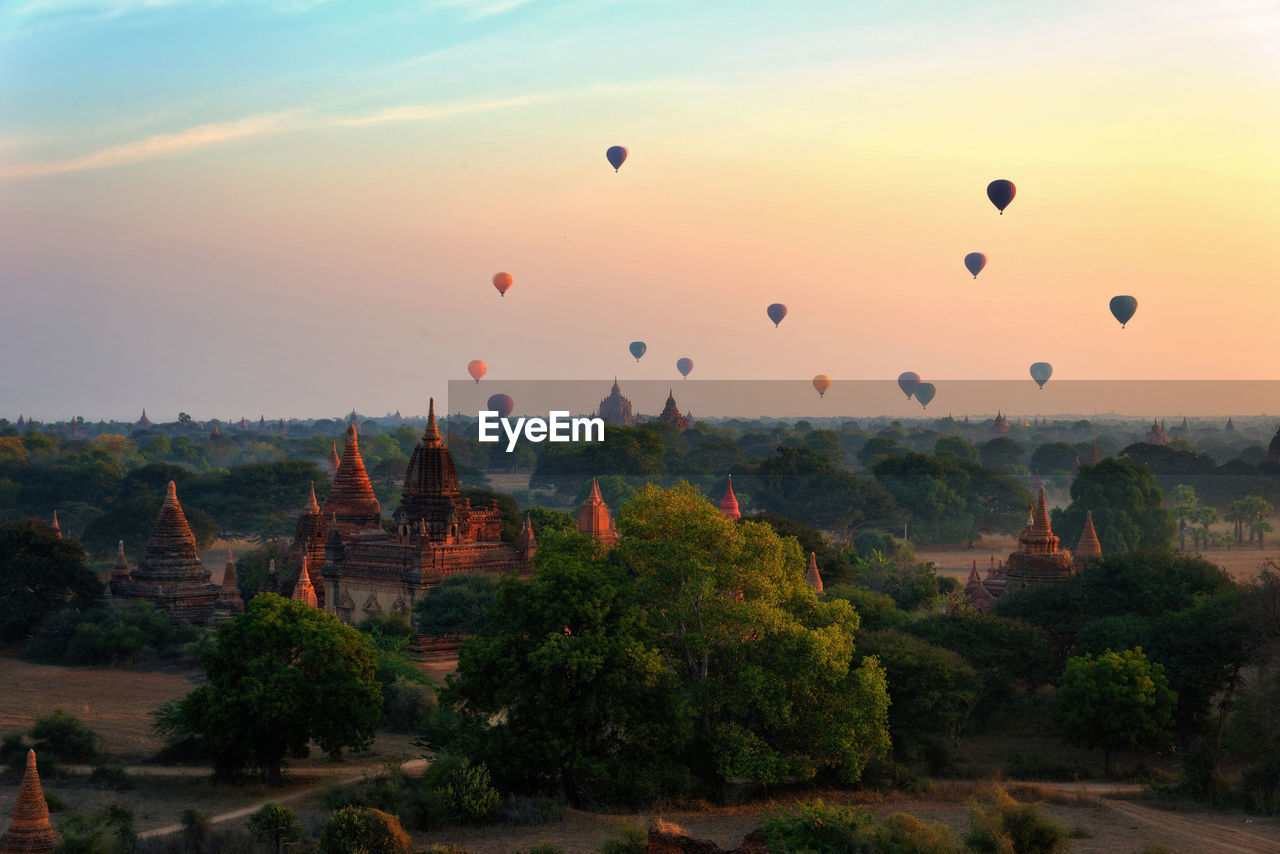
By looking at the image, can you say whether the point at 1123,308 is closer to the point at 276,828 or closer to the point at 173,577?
the point at 173,577

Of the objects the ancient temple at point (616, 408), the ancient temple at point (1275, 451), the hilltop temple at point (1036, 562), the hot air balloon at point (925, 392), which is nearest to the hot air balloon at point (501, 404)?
the ancient temple at point (616, 408)

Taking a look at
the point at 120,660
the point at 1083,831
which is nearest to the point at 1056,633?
the point at 1083,831

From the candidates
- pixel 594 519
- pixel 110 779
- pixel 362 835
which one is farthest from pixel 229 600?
pixel 362 835

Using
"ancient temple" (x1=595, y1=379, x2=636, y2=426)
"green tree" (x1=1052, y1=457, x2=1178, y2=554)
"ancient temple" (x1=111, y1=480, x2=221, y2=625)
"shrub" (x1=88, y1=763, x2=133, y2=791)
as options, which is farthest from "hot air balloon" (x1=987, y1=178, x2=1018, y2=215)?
"ancient temple" (x1=595, y1=379, x2=636, y2=426)

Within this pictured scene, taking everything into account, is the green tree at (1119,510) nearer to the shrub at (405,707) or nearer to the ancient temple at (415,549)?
the ancient temple at (415,549)

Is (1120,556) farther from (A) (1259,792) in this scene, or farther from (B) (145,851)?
(B) (145,851)

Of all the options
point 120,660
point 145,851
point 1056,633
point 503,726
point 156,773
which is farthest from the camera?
point 120,660
